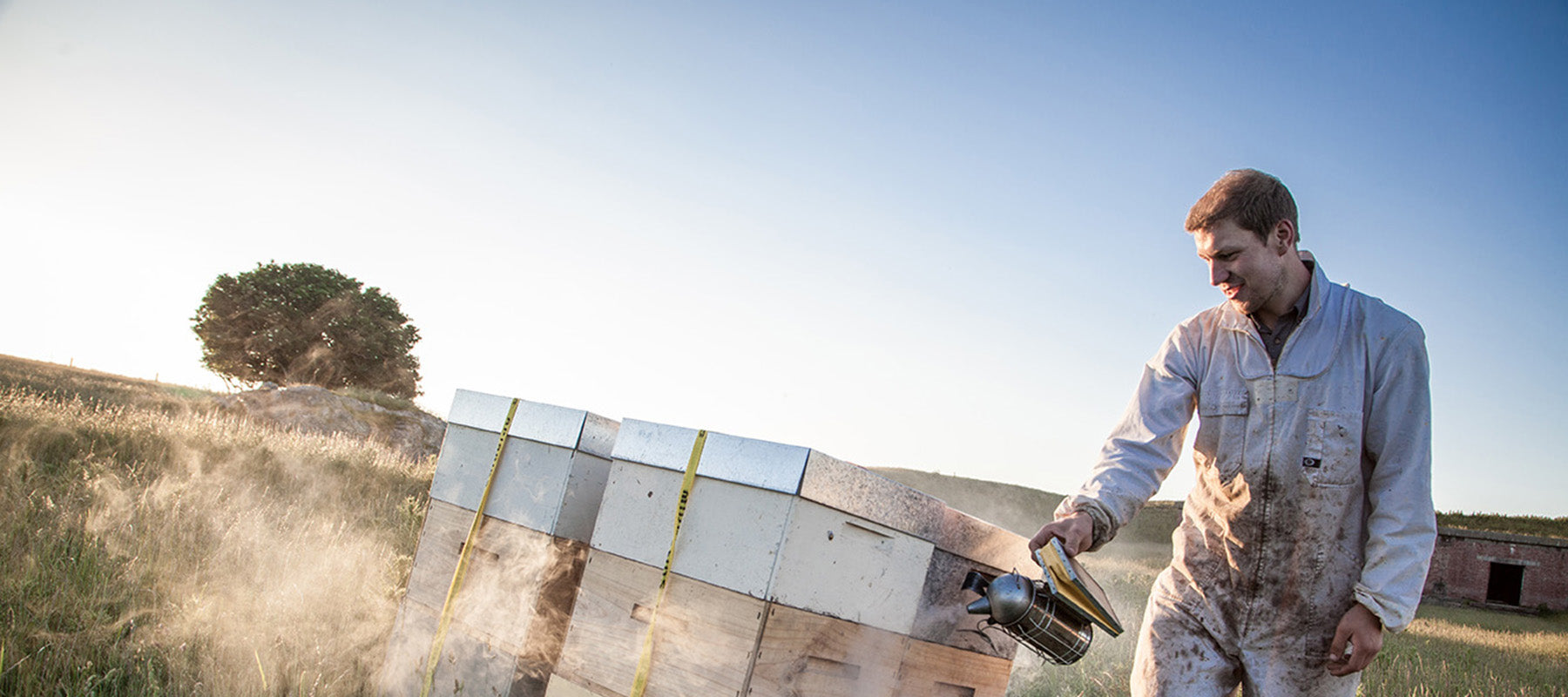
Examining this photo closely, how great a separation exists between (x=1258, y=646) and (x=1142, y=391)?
859mm

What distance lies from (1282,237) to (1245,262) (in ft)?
0.55

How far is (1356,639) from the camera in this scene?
7.32 feet

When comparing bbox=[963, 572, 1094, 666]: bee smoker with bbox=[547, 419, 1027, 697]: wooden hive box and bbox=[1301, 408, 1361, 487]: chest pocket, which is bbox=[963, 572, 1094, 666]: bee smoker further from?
bbox=[1301, 408, 1361, 487]: chest pocket

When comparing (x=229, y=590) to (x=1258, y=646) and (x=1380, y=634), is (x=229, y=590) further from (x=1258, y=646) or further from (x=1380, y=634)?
(x=1380, y=634)

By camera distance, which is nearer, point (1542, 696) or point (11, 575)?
point (11, 575)

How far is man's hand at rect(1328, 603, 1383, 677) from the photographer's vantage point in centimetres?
222

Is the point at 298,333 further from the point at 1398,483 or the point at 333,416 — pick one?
the point at 1398,483

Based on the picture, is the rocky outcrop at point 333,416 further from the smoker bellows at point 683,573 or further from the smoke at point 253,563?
the smoker bellows at point 683,573

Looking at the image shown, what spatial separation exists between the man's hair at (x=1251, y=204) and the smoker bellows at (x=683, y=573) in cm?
131

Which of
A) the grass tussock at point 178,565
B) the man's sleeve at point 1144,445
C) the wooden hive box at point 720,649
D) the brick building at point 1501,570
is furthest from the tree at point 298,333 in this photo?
the brick building at point 1501,570

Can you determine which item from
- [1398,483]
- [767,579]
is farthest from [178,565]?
[1398,483]

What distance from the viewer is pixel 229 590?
187 inches

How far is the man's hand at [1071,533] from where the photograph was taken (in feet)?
7.60

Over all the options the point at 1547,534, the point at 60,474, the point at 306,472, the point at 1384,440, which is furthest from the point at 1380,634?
the point at 1547,534
